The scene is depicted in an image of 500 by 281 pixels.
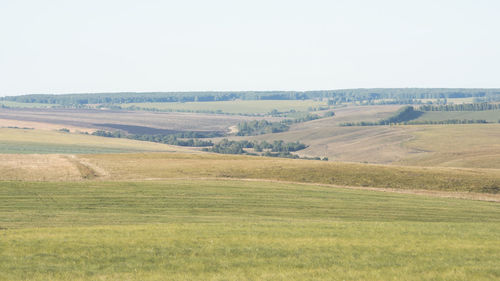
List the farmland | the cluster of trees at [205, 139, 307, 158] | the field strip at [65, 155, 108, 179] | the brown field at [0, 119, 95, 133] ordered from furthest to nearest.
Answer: the brown field at [0, 119, 95, 133]
the cluster of trees at [205, 139, 307, 158]
the field strip at [65, 155, 108, 179]
the farmland

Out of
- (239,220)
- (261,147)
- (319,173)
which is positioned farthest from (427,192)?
(261,147)

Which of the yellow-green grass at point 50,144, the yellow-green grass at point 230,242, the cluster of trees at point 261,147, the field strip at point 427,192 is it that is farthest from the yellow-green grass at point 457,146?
the yellow-green grass at point 50,144

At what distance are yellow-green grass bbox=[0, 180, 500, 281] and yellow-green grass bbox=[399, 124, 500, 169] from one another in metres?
52.5

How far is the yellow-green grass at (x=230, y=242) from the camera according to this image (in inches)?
771

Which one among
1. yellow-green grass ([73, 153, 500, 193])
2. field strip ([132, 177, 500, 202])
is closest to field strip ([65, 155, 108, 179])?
yellow-green grass ([73, 153, 500, 193])

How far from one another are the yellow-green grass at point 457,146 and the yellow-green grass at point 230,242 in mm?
52466

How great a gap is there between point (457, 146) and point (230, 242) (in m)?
111

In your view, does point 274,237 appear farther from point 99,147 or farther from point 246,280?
point 99,147

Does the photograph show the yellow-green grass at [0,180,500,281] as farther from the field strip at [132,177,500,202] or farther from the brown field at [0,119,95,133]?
the brown field at [0,119,95,133]

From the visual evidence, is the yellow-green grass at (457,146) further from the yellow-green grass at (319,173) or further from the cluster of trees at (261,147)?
the yellow-green grass at (319,173)

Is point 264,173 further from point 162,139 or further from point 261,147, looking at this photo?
point 162,139

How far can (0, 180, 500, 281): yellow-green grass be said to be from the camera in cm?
1958

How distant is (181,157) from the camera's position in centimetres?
6794

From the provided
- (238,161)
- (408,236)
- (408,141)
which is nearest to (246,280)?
(408,236)
